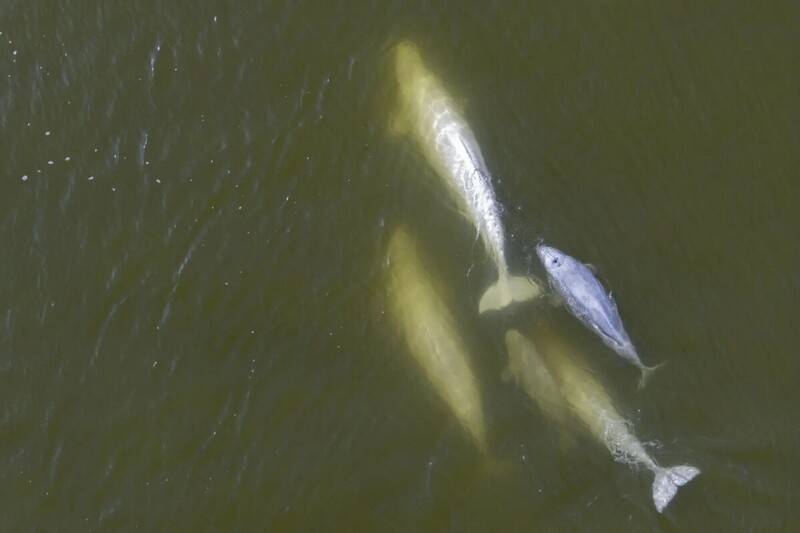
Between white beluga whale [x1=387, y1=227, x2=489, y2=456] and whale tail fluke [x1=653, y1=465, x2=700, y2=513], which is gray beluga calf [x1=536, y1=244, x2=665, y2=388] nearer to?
whale tail fluke [x1=653, y1=465, x2=700, y2=513]

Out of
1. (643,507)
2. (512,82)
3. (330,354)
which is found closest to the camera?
(643,507)

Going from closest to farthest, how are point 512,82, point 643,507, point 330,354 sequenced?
1. point 643,507
2. point 330,354
3. point 512,82

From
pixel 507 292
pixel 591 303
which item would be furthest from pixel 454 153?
pixel 591 303

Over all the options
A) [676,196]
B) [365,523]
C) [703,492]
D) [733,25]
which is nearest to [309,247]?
[365,523]

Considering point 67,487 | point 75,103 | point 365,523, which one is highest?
point 75,103

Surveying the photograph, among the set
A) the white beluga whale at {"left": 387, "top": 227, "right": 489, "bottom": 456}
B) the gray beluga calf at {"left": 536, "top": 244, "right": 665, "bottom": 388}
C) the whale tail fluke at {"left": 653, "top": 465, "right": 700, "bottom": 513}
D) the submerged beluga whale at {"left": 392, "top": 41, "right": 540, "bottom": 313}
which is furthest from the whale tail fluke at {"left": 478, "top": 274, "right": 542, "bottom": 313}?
the whale tail fluke at {"left": 653, "top": 465, "right": 700, "bottom": 513}

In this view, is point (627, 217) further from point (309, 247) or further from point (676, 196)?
point (309, 247)
